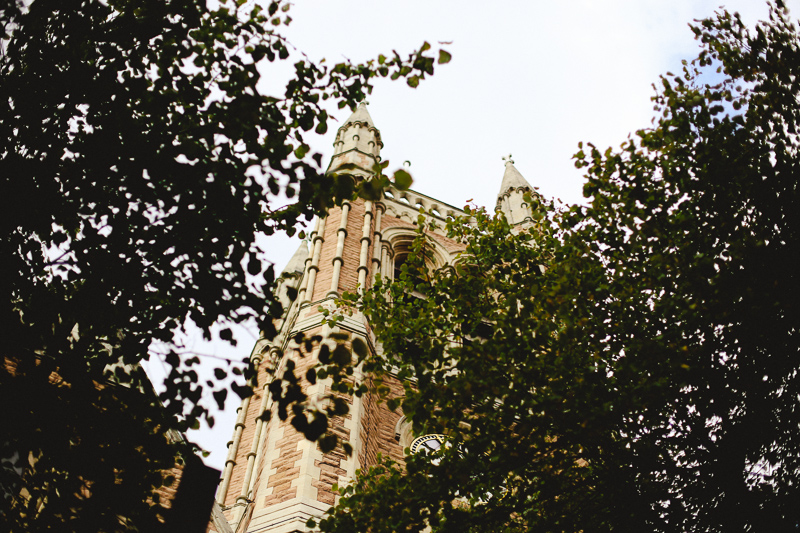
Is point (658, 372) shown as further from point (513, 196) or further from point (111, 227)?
point (513, 196)

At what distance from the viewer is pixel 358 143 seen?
26.7 m

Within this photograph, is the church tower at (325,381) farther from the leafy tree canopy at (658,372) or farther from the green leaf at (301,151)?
the leafy tree canopy at (658,372)

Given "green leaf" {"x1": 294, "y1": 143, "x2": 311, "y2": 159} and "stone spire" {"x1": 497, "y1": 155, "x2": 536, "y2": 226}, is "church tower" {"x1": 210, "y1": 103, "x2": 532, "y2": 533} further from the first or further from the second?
"green leaf" {"x1": 294, "y1": 143, "x2": 311, "y2": 159}

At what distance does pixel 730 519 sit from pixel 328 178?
5.22 metres

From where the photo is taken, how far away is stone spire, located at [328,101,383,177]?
2580 centimetres

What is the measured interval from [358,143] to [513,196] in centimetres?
745

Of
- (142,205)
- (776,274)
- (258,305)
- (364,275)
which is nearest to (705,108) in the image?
(776,274)

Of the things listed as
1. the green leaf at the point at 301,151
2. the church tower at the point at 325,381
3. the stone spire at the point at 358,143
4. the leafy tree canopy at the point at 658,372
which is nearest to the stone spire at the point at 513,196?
the church tower at the point at 325,381

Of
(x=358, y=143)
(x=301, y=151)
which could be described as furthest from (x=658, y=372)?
(x=358, y=143)

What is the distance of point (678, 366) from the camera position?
6.75m

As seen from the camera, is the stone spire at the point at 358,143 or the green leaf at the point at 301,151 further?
the stone spire at the point at 358,143

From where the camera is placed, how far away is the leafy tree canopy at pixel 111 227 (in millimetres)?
5230

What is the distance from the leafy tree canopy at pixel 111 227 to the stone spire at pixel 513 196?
2165 cm

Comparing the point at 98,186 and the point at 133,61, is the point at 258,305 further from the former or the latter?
the point at 133,61
